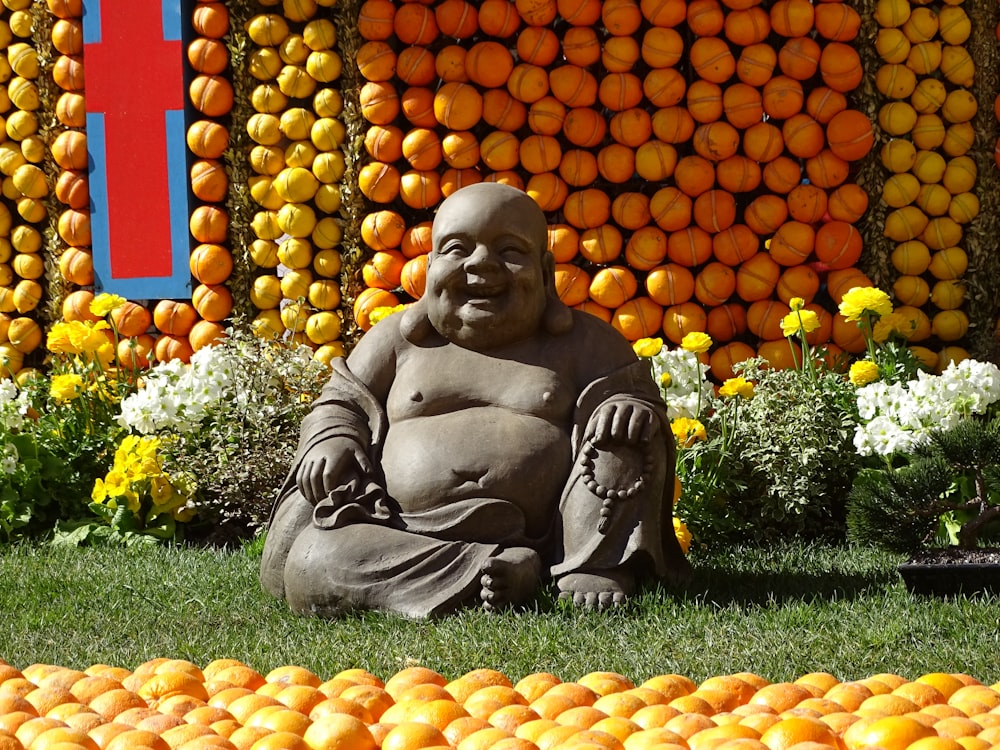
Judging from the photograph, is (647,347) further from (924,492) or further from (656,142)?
(924,492)

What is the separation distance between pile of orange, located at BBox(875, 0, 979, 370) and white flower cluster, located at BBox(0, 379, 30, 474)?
451 cm

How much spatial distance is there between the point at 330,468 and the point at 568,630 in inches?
40.2

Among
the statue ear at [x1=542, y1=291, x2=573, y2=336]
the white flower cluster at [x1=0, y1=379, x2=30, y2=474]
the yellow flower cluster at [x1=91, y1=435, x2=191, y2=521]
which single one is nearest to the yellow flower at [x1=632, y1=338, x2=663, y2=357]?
the statue ear at [x1=542, y1=291, x2=573, y2=336]

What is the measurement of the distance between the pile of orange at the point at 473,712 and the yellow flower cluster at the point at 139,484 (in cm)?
333

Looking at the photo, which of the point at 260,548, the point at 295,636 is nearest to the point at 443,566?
the point at 295,636

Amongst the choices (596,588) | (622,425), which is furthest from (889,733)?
(622,425)

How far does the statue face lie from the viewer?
459 cm

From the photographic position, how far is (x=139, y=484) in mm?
6180

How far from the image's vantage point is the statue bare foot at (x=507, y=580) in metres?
4.29

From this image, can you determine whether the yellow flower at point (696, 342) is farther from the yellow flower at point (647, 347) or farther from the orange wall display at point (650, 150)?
the orange wall display at point (650, 150)

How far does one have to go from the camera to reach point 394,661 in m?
3.79

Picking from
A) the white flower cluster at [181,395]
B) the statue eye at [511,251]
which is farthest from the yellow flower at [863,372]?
the white flower cluster at [181,395]

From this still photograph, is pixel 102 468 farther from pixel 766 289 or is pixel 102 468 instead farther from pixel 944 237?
pixel 944 237

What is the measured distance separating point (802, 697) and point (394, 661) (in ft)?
4.99
